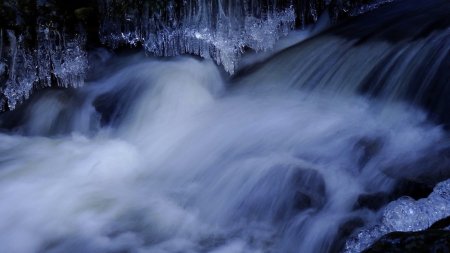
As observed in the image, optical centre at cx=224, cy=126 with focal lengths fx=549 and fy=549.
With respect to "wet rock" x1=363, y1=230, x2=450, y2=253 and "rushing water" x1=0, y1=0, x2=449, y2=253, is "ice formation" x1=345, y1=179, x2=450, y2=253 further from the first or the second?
"wet rock" x1=363, y1=230, x2=450, y2=253

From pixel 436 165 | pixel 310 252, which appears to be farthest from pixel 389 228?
pixel 436 165

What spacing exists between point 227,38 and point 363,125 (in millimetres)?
1628

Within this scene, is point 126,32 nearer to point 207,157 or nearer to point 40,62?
point 40,62

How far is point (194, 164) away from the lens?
14.5 feet

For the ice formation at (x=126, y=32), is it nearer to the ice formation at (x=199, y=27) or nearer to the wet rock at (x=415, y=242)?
the ice formation at (x=199, y=27)

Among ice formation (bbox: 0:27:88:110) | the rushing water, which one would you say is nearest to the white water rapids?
the rushing water

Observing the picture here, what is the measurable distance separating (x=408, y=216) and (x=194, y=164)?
1.86 meters

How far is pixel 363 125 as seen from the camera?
4.44 meters

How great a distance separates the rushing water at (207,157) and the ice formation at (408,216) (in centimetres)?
20

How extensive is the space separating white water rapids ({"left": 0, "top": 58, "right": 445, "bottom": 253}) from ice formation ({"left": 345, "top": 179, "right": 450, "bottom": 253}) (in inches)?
9.4

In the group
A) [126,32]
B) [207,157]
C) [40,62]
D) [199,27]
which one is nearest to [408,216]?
[207,157]

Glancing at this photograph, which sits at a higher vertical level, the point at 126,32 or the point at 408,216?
the point at 126,32

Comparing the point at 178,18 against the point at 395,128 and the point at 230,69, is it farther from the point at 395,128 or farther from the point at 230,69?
the point at 395,128

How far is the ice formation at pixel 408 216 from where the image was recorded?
2998mm
